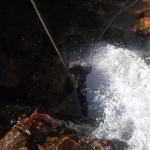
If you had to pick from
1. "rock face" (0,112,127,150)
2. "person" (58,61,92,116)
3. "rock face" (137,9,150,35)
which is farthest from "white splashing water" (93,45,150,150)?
"rock face" (137,9,150,35)

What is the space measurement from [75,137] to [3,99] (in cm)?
237

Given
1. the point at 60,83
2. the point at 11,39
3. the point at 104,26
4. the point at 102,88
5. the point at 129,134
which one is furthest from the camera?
the point at 104,26

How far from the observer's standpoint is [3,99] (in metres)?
4.39

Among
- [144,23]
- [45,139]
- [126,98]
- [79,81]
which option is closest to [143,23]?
[144,23]

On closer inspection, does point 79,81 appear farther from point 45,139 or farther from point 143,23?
point 143,23

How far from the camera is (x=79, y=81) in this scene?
17.1 feet

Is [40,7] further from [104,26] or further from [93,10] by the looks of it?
[104,26]

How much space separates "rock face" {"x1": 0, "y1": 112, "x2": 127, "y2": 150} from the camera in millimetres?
2723

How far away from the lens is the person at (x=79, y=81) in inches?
192

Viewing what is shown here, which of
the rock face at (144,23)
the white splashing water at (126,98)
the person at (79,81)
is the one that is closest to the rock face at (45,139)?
the white splashing water at (126,98)

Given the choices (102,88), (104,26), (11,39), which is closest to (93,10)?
(104,26)

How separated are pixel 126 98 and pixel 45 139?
11.7 feet

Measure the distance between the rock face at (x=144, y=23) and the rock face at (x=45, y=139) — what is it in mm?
5228

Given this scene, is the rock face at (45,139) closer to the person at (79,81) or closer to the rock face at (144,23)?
the person at (79,81)
